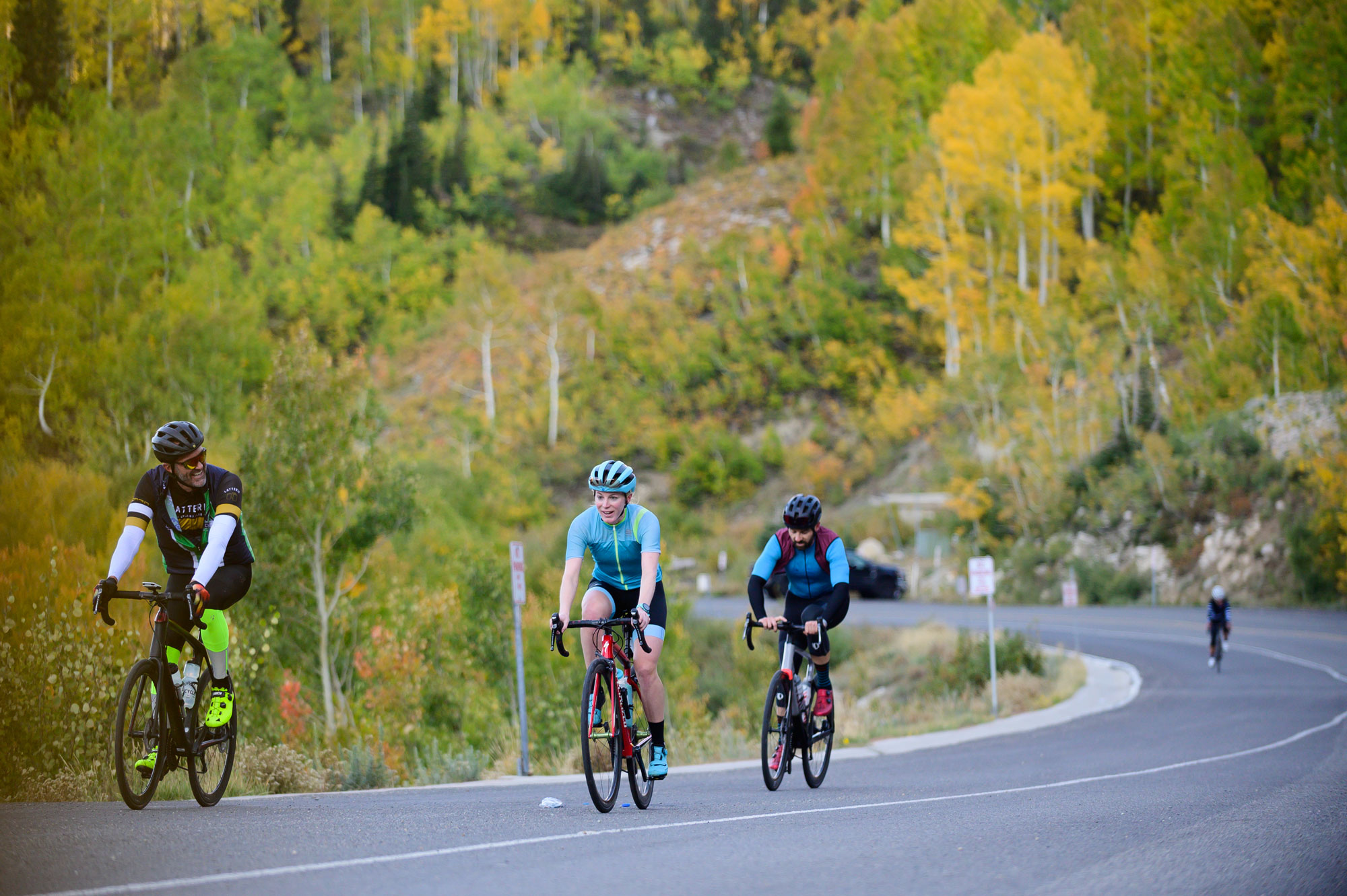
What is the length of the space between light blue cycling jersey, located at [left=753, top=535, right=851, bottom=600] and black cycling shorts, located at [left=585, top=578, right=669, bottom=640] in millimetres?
1271

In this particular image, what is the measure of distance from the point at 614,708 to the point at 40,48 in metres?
35.5

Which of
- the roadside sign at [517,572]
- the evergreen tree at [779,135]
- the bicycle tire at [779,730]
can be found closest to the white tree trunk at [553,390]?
the evergreen tree at [779,135]

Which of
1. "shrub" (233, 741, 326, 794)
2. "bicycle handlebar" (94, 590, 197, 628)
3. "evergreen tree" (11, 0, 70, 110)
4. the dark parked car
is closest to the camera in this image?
"bicycle handlebar" (94, 590, 197, 628)

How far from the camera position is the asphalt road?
16.2 feet

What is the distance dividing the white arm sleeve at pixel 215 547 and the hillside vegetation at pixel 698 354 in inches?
139

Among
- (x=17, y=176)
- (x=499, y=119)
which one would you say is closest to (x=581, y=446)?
(x=17, y=176)

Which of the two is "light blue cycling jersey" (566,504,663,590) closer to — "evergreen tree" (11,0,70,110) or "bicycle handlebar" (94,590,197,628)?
"bicycle handlebar" (94,590,197,628)

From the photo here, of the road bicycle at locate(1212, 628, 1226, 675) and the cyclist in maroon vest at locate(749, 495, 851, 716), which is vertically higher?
the cyclist in maroon vest at locate(749, 495, 851, 716)

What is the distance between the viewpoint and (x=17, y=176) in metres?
Answer: 35.9

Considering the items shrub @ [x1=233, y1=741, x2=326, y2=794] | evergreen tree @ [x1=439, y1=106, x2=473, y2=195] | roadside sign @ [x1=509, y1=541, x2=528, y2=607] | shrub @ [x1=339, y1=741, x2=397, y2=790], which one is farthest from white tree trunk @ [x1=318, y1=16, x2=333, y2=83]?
shrub @ [x1=233, y1=741, x2=326, y2=794]

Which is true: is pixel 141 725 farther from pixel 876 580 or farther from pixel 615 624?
pixel 876 580

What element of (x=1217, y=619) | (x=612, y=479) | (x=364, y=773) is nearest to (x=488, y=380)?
(x=1217, y=619)

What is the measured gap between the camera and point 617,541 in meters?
7.23

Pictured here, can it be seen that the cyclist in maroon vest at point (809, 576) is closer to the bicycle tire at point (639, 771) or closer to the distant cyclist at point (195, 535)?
the bicycle tire at point (639, 771)
